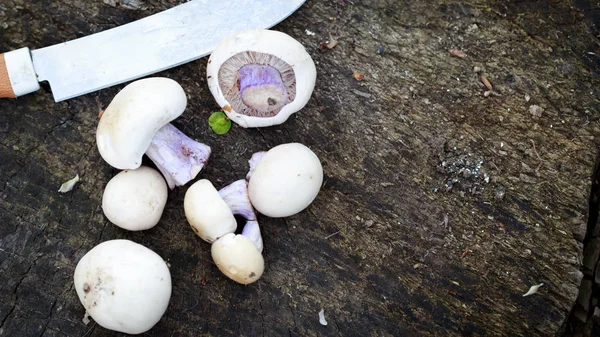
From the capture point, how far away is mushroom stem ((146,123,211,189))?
234 cm

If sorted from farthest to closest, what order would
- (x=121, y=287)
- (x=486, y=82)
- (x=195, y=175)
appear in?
(x=486, y=82)
(x=195, y=175)
(x=121, y=287)

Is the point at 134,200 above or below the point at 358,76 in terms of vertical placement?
below

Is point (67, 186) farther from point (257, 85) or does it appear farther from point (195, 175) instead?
point (257, 85)

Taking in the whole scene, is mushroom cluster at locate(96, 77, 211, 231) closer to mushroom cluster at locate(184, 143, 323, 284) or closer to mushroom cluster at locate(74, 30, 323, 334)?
mushroom cluster at locate(74, 30, 323, 334)

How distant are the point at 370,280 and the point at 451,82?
1.06 meters

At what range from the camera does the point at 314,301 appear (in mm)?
2285

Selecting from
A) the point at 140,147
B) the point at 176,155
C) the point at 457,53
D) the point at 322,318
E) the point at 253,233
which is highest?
the point at 457,53

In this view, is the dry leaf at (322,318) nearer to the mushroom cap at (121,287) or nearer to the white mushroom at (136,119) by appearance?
the mushroom cap at (121,287)

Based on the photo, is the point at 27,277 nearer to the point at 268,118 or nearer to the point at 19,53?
the point at 19,53

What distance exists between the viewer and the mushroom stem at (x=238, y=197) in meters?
2.34

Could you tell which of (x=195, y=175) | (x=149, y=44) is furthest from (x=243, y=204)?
(x=149, y=44)

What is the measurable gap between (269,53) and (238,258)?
907 millimetres

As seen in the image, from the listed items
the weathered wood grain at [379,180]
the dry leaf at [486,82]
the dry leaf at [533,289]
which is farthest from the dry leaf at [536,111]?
the dry leaf at [533,289]

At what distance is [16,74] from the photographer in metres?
2.31
